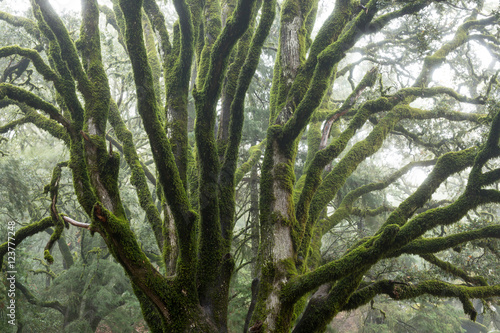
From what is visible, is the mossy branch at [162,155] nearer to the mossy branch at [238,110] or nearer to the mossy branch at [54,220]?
the mossy branch at [238,110]

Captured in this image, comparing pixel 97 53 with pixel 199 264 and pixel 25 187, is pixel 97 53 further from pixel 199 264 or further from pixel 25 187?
pixel 25 187

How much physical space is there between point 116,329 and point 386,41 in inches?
472

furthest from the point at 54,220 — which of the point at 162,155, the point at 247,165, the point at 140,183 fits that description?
the point at 247,165

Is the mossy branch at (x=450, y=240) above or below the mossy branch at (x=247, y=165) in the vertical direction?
below

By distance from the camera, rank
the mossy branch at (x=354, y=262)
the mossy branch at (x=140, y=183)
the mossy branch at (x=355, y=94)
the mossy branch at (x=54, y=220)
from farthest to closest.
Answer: the mossy branch at (x=355, y=94) → the mossy branch at (x=140, y=183) → the mossy branch at (x=54, y=220) → the mossy branch at (x=354, y=262)

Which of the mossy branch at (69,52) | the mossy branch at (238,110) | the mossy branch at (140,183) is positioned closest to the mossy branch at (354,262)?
the mossy branch at (238,110)

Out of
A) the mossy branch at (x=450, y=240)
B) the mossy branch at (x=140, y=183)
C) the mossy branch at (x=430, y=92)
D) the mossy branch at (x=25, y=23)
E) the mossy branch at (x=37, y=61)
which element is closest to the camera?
the mossy branch at (x=450, y=240)

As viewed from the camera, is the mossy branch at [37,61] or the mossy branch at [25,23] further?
the mossy branch at [25,23]

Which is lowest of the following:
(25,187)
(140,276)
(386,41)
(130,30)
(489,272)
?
(489,272)

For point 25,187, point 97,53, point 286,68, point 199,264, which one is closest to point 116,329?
point 25,187

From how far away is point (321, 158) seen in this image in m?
4.09

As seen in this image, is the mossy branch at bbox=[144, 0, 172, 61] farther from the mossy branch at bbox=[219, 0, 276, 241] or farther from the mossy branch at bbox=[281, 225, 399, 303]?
the mossy branch at bbox=[281, 225, 399, 303]

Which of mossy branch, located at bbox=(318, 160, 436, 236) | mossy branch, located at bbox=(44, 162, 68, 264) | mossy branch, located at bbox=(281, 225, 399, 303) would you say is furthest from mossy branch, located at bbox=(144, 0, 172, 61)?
mossy branch, located at bbox=(318, 160, 436, 236)

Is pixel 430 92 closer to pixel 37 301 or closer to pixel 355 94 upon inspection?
pixel 355 94
